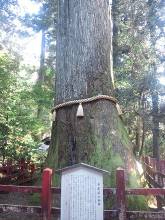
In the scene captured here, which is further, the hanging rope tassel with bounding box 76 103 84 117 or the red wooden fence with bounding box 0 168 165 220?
the hanging rope tassel with bounding box 76 103 84 117

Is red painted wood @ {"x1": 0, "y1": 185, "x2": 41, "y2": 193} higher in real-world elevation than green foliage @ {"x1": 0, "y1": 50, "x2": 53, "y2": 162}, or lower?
lower

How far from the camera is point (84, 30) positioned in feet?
22.9

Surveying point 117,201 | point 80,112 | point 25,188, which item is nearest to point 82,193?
point 117,201

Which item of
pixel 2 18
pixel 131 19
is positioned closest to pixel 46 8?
pixel 2 18

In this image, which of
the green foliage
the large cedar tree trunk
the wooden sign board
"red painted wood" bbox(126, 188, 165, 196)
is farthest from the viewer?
the green foliage

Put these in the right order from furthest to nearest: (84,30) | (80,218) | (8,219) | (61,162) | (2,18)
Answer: (2,18) < (84,30) < (61,162) < (8,219) < (80,218)

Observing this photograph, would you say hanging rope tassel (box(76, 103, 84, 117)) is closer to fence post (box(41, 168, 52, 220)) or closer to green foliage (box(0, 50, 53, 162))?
fence post (box(41, 168, 52, 220))

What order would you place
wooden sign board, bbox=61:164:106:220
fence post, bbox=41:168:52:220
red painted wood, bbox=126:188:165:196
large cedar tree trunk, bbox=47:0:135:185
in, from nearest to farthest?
wooden sign board, bbox=61:164:106:220, red painted wood, bbox=126:188:165:196, fence post, bbox=41:168:52:220, large cedar tree trunk, bbox=47:0:135:185

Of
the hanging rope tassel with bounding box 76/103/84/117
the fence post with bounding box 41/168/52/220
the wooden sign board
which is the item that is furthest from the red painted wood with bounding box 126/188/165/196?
the hanging rope tassel with bounding box 76/103/84/117

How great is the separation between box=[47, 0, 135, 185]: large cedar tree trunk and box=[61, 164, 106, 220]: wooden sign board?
1.69 m

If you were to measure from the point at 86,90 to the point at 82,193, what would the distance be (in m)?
2.76

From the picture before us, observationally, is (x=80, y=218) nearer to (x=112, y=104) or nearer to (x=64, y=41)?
(x=112, y=104)

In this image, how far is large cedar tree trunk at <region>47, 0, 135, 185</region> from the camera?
626 cm

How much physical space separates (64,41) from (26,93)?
16.9ft
